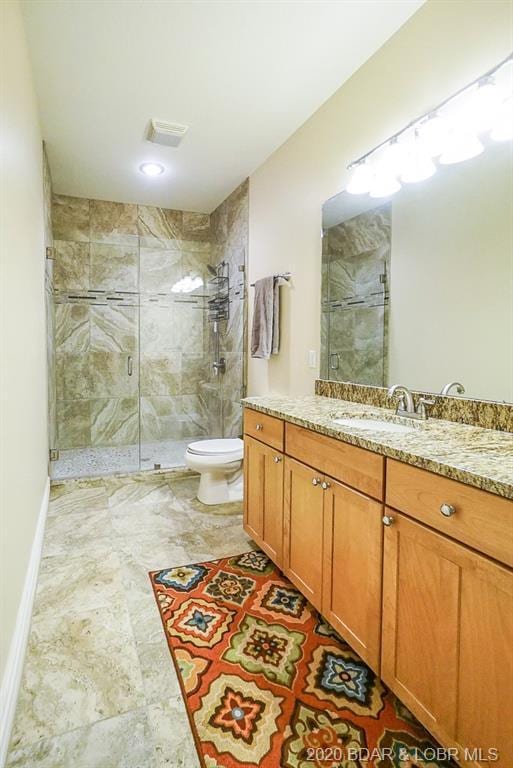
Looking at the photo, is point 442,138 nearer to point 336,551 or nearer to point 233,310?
point 336,551

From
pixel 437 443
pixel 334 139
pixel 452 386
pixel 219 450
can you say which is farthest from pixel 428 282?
pixel 219 450

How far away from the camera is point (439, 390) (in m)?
1.66

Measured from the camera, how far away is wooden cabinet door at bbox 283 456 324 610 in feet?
5.19

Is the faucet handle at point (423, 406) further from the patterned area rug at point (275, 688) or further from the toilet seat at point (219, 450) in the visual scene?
the toilet seat at point (219, 450)

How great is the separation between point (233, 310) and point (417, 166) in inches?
86.6

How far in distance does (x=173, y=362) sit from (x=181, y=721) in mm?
3476

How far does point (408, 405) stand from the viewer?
172cm

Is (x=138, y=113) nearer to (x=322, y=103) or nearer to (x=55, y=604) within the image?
(x=322, y=103)

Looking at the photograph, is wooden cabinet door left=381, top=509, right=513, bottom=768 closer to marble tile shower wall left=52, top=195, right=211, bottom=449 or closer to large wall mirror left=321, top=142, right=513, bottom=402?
large wall mirror left=321, top=142, right=513, bottom=402

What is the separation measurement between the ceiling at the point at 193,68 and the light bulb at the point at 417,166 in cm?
57

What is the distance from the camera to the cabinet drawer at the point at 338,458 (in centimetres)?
128

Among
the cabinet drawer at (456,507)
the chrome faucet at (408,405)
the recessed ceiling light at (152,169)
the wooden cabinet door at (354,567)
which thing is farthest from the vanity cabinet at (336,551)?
the recessed ceiling light at (152,169)

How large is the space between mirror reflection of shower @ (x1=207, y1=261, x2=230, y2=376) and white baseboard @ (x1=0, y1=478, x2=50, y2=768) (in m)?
2.40

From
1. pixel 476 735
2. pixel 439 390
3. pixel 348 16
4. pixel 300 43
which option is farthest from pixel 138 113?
pixel 476 735
